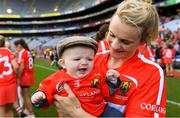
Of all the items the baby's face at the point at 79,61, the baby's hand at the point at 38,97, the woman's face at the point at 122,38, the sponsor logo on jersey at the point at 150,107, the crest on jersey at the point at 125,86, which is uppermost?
the woman's face at the point at 122,38

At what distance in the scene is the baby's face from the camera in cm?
208

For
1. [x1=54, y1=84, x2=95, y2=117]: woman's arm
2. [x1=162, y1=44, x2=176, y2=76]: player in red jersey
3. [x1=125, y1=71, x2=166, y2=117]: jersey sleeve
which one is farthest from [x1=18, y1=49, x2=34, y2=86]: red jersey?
[x1=162, y1=44, x2=176, y2=76]: player in red jersey

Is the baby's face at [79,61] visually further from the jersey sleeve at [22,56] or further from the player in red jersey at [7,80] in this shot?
the jersey sleeve at [22,56]

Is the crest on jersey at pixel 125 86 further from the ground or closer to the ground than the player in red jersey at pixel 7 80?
further from the ground

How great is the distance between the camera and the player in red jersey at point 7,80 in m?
6.16

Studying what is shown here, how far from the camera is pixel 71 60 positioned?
2100 millimetres

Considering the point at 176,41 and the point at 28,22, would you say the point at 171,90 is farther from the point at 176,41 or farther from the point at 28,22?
the point at 28,22

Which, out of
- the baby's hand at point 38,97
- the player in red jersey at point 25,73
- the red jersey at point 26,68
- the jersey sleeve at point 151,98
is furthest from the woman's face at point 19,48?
the jersey sleeve at point 151,98

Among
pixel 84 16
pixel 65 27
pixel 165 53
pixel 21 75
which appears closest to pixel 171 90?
pixel 21 75

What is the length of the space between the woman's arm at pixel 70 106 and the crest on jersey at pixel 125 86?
8.7 inches

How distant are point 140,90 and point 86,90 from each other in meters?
0.34

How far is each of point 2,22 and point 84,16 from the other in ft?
61.2

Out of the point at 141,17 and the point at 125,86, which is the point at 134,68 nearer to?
the point at 125,86

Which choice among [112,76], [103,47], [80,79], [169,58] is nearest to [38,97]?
[80,79]
